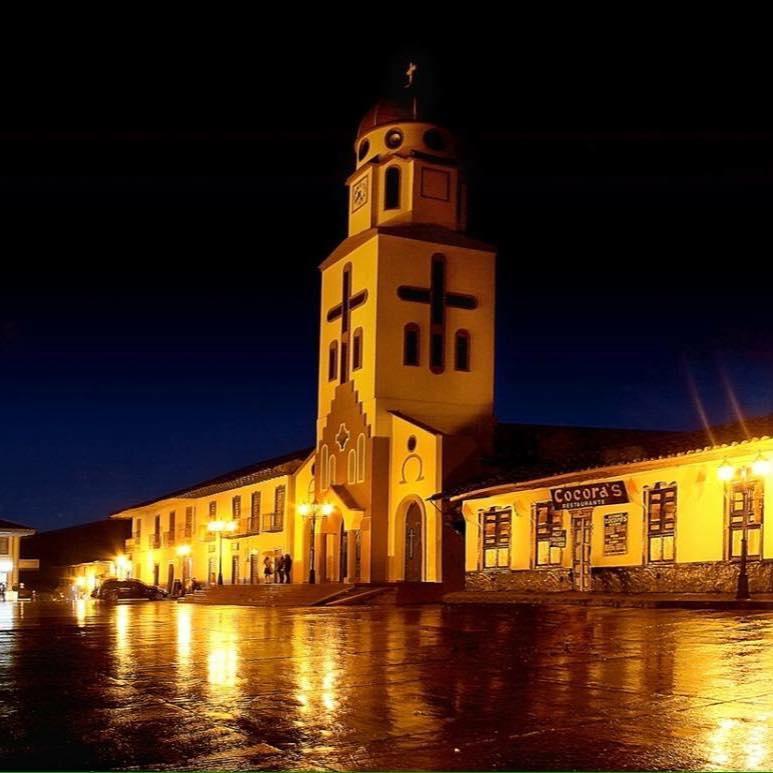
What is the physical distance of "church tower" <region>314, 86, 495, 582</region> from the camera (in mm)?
35156

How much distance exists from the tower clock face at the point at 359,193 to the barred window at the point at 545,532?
15.4 m

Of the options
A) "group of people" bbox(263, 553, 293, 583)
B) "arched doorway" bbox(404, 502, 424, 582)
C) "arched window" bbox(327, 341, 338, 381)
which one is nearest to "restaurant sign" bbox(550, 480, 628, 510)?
"arched doorway" bbox(404, 502, 424, 582)

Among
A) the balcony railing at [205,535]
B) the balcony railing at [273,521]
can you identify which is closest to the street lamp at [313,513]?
the balcony railing at [273,521]

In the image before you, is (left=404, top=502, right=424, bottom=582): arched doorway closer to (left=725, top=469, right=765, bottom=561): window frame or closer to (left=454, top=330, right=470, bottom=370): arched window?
(left=454, top=330, right=470, bottom=370): arched window

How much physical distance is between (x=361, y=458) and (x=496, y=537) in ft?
27.9

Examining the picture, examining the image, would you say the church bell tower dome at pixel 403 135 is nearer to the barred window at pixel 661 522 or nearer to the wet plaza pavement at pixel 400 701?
the barred window at pixel 661 522

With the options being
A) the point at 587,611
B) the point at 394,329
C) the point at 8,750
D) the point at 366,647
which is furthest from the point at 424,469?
the point at 8,750

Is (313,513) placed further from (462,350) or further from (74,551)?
(74,551)

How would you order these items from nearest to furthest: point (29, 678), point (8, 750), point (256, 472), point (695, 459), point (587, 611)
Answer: point (8, 750), point (29, 678), point (587, 611), point (695, 459), point (256, 472)

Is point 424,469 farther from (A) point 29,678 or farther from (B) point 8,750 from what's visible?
(B) point 8,750

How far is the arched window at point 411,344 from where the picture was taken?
36.4 m

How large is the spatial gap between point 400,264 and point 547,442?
795 centimetres

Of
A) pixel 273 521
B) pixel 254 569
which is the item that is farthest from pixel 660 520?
pixel 254 569

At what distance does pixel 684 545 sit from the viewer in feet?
73.2
